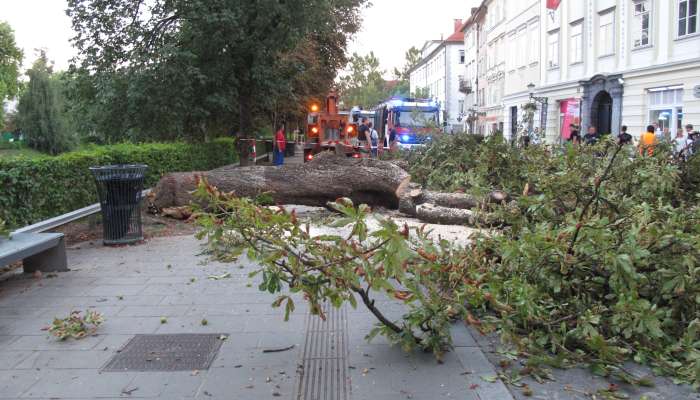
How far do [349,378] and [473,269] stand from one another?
4.18 ft

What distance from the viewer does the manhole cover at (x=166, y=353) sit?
4227mm

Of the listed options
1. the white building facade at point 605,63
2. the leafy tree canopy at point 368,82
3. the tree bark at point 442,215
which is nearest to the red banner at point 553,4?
the white building facade at point 605,63

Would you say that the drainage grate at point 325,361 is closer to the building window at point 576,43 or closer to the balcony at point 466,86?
the building window at point 576,43

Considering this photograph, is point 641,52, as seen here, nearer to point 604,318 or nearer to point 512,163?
point 512,163

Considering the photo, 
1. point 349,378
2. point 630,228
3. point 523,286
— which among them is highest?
point 630,228

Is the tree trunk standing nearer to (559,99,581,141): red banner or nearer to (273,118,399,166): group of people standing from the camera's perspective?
(273,118,399,166): group of people standing

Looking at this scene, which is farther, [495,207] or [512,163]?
[512,163]

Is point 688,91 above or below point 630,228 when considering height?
above

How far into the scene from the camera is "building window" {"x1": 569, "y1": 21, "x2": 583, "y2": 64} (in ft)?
96.7

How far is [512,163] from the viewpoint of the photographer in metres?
11.3

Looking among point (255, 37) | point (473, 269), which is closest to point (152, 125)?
point (255, 37)

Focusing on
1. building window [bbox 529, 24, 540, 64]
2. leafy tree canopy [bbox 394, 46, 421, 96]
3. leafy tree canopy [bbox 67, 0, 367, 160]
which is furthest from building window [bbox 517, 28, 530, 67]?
leafy tree canopy [bbox 394, 46, 421, 96]

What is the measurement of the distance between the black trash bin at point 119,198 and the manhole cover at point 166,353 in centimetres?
404

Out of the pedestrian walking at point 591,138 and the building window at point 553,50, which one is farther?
the building window at point 553,50
